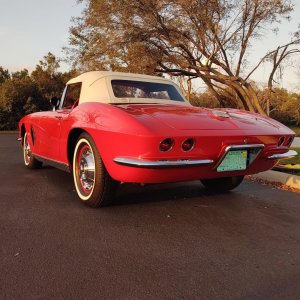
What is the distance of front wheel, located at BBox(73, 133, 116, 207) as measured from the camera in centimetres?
406

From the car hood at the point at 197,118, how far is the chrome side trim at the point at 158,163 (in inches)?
12.4

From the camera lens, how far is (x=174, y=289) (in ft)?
→ 7.73

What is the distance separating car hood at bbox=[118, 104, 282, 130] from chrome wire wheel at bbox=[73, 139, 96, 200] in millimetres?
672

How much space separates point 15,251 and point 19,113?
3300 cm

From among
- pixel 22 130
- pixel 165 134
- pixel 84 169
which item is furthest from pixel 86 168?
pixel 22 130

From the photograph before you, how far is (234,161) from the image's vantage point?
4.04 m

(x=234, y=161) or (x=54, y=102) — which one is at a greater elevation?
(x=54, y=102)

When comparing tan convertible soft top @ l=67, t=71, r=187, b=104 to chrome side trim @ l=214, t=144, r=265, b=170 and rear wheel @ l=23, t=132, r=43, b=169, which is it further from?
rear wheel @ l=23, t=132, r=43, b=169

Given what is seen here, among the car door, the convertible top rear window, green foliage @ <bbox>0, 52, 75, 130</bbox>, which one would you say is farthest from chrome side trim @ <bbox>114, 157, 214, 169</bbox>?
green foliage @ <bbox>0, 52, 75, 130</bbox>

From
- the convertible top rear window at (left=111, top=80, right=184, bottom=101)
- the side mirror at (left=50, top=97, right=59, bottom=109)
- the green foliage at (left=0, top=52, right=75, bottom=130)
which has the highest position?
the convertible top rear window at (left=111, top=80, right=184, bottom=101)

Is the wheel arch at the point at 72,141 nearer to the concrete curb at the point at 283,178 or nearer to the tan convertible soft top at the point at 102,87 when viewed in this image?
the tan convertible soft top at the point at 102,87

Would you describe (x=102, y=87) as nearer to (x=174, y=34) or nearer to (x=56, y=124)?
(x=56, y=124)

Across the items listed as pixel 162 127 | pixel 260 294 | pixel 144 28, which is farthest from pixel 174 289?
pixel 144 28

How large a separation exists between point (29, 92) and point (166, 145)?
34042 mm
